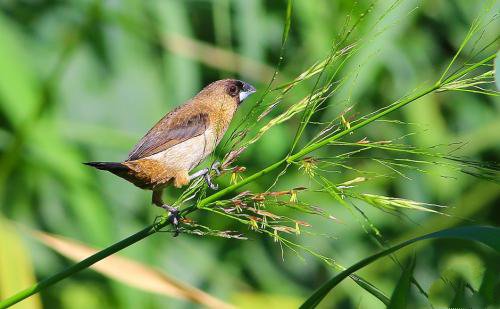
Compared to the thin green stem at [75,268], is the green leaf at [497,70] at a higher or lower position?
higher

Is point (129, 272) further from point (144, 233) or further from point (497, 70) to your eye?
point (497, 70)

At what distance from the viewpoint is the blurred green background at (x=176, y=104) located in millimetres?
4027

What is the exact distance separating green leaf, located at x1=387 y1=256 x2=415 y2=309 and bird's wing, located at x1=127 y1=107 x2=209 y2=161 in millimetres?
1235

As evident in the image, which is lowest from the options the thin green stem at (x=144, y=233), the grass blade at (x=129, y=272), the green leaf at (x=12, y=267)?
the green leaf at (x=12, y=267)

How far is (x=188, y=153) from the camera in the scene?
262 centimetres

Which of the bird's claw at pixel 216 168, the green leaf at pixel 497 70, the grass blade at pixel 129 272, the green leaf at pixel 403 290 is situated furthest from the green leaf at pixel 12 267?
the green leaf at pixel 497 70

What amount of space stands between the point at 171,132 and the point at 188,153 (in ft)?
0.37

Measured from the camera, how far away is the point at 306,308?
1524 millimetres

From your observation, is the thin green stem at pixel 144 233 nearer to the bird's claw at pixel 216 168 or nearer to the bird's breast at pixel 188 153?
the bird's claw at pixel 216 168

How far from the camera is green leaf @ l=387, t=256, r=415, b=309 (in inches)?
57.2

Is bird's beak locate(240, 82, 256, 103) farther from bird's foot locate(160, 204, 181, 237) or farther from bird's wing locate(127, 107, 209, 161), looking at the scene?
bird's foot locate(160, 204, 181, 237)

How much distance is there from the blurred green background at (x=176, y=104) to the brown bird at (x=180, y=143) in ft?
3.11

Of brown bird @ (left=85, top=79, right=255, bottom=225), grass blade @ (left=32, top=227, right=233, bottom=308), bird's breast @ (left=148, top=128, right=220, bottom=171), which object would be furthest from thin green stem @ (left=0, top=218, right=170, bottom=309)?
bird's breast @ (left=148, top=128, right=220, bottom=171)

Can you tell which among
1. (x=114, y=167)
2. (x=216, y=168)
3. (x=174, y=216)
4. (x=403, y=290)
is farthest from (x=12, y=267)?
(x=403, y=290)
